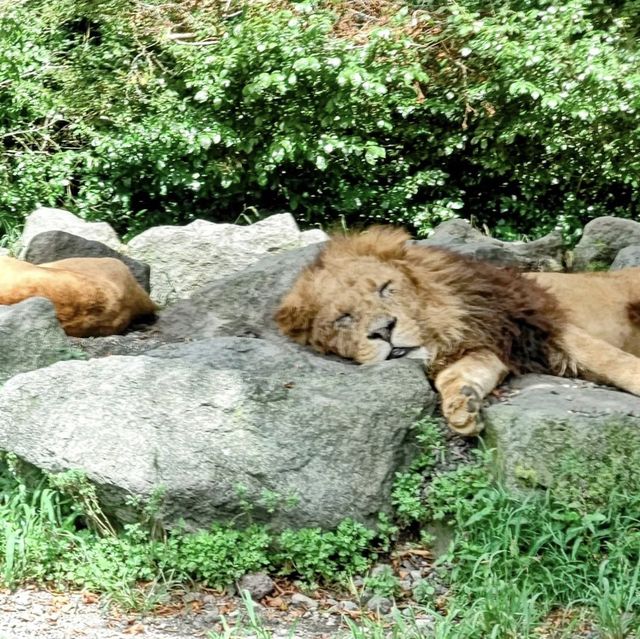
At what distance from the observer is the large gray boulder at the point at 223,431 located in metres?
4.14

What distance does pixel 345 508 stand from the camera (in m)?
4.17

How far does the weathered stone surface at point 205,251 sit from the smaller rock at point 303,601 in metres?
3.36

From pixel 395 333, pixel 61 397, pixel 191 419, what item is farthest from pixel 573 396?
pixel 61 397

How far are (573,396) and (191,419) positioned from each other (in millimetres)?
1685

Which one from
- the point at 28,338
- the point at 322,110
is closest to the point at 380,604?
the point at 28,338

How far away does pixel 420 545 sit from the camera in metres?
4.27

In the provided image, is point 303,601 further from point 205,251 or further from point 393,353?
point 205,251

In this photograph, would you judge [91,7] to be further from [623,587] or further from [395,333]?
[623,587]

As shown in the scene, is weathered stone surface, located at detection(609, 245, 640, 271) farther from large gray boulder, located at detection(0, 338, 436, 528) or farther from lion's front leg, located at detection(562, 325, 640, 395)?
large gray boulder, located at detection(0, 338, 436, 528)

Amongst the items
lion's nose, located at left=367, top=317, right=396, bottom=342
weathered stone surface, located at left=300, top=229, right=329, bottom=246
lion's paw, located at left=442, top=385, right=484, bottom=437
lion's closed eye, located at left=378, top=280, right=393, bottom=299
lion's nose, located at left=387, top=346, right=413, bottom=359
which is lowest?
weathered stone surface, located at left=300, top=229, right=329, bottom=246

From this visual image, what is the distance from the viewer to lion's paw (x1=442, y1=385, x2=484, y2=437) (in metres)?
4.33

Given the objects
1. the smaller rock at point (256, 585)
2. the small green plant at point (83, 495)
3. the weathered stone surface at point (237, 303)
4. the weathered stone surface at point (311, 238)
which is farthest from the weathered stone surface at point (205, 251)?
the smaller rock at point (256, 585)

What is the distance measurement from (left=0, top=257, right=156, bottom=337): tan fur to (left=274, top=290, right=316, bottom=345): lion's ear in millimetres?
1208

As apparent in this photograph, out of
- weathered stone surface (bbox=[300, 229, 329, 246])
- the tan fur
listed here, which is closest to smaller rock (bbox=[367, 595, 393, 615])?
the tan fur
